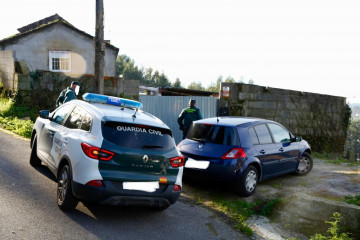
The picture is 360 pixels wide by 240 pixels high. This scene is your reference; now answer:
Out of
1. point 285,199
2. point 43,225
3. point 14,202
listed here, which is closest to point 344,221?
point 285,199

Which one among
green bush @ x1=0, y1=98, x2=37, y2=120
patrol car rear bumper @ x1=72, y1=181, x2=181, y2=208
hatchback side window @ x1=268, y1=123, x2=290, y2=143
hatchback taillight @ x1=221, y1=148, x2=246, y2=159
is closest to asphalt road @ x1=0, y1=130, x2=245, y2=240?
patrol car rear bumper @ x1=72, y1=181, x2=181, y2=208

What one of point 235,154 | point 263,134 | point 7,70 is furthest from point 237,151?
point 7,70

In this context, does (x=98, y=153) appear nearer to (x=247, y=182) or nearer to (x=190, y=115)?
(x=247, y=182)

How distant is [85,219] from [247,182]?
3.24 m

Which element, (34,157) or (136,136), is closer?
(136,136)

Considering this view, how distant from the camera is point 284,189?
751 centimetres

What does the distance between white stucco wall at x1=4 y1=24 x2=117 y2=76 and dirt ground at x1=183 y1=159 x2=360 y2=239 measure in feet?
58.7

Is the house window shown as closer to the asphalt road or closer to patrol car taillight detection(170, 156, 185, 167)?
the asphalt road

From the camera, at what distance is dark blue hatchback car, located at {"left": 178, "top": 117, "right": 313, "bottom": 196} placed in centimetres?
663

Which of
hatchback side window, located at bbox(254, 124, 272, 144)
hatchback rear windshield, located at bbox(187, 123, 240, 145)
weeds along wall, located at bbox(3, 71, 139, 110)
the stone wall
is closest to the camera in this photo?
hatchback rear windshield, located at bbox(187, 123, 240, 145)

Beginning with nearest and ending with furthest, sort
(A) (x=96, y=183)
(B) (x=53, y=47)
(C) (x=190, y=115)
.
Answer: (A) (x=96, y=183)
(C) (x=190, y=115)
(B) (x=53, y=47)

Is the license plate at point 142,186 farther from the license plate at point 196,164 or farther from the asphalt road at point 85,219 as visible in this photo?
the license plate at point 196,164

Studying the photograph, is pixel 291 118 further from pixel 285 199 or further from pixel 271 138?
pixel 285 199

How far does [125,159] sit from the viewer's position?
15.8 ft
